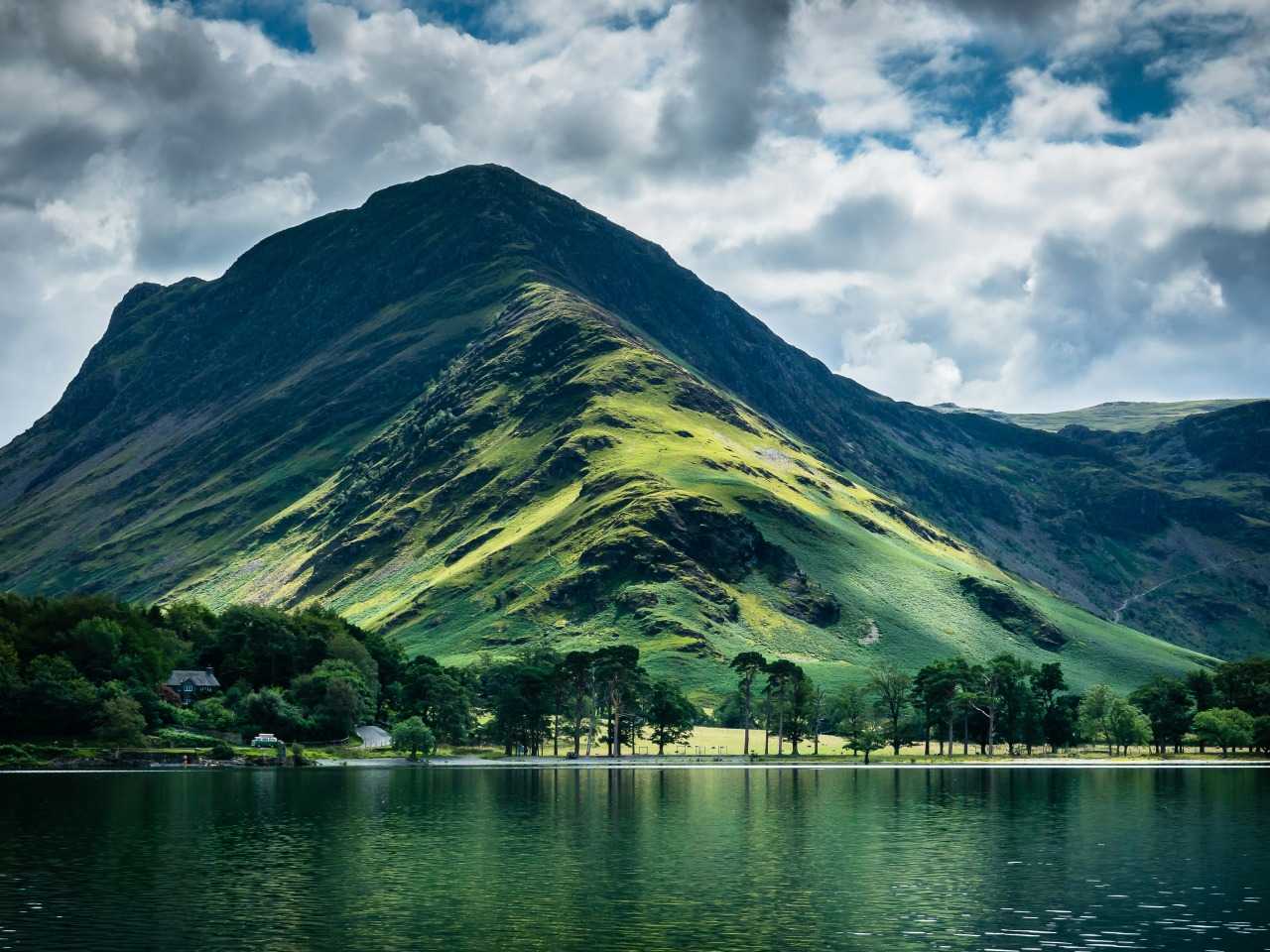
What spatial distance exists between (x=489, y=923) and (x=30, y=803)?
8529 cm

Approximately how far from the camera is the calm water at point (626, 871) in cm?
6625

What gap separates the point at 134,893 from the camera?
7650cm

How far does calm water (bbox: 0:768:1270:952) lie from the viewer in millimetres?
66250

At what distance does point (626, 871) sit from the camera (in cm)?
8869

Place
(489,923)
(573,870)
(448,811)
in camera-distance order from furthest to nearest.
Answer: (448,811), (573,870), (489,923)

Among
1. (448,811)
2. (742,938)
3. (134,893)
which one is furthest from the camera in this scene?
(448,811)

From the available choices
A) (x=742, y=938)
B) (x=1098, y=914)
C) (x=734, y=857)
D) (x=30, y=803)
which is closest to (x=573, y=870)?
(x=734, y=857)

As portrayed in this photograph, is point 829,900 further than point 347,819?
No

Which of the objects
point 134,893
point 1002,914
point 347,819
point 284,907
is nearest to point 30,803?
point 347,819

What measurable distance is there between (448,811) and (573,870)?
4682 centimetres

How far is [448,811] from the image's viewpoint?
133 meters

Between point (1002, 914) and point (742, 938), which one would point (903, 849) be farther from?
point (742, 938)

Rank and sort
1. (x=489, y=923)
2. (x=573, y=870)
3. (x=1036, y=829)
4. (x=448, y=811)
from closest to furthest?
(x=489, y=923)
(x=573, y=870)
(x=1036, y=829)
(x=448, y=811)

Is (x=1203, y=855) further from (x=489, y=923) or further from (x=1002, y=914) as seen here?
(x=489, y=923)
